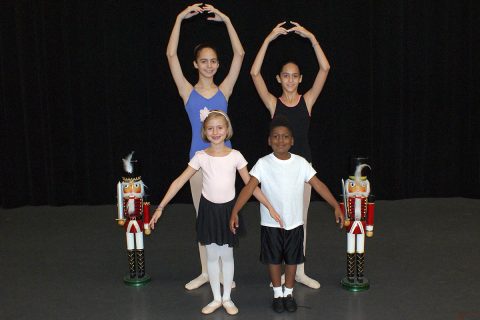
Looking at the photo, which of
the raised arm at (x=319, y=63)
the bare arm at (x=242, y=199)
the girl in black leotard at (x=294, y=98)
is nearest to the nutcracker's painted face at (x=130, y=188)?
the bare arm at (x=242, y=199)

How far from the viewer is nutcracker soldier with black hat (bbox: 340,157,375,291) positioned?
3.20 meters

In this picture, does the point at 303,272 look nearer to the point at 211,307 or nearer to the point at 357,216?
the point at 357,216

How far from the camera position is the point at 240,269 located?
3674mm

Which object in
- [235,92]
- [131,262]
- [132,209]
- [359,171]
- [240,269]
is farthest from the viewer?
[235,92]

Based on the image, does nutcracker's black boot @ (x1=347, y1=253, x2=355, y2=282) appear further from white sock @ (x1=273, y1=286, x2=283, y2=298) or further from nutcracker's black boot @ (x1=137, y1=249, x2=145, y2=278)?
nutcracker's black boot @ (x1=137, y1=249, x2=145, y2=278)

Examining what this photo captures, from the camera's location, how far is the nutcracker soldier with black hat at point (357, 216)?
320 cm

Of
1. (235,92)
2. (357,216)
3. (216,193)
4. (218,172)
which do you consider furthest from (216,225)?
(235,92)

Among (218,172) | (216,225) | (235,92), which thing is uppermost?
(235,92)

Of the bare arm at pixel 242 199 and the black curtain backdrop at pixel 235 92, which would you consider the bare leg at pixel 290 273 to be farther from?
the black curtain backdrop at pixel 235 92

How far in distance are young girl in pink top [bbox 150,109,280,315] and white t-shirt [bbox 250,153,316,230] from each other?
0.41 feet

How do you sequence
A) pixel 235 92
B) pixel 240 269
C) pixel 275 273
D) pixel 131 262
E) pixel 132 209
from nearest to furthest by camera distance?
1. pixel 275 273
2. pixel 132 209
3. pixel 131 262
4. pixel 240 269
5. pixel 235 92

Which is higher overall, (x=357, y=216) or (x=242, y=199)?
(x=242, y=199)

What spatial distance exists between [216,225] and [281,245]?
38cm

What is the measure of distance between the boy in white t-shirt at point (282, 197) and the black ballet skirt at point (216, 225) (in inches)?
3.0
